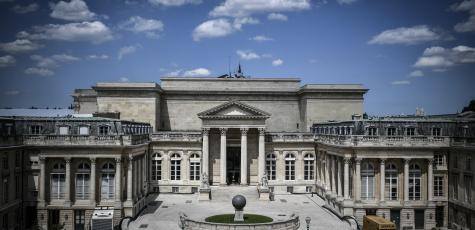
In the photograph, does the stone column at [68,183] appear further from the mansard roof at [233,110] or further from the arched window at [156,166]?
the mansard roof at [233,110]

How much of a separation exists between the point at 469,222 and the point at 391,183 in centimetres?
809

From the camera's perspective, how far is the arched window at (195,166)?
69.0 metres

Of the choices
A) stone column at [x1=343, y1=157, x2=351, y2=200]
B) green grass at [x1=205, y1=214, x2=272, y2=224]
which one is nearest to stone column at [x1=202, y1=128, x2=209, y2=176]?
green grass at [x1=205, y1=214, x2=272, y2=224]

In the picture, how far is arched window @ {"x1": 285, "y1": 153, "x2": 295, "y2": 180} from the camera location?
226 feet

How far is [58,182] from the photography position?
50.0 metres

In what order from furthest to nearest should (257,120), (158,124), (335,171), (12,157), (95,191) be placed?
(158,124), (257,120), (335,171), (95,191), (12,157)

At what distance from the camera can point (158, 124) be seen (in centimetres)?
7669

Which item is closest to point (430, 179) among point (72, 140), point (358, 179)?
point (358, 179)

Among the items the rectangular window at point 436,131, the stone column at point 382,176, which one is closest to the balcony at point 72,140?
the stone column at point 382,176

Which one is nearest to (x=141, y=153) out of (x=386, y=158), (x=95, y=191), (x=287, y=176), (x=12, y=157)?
(x=95, y=191)

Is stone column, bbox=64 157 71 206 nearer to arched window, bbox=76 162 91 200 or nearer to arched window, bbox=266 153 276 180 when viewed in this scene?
arched window, bbox=76 162 91 200

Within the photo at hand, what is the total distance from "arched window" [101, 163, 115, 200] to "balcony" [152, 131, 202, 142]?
17574 mm

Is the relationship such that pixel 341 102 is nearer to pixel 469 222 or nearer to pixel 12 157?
pixel 469 222

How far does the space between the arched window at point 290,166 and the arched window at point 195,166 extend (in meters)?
11.9
